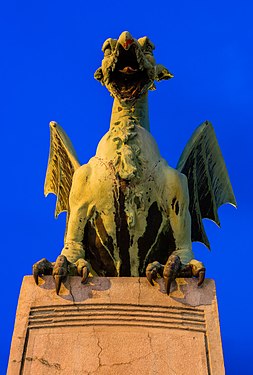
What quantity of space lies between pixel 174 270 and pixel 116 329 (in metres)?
0.65

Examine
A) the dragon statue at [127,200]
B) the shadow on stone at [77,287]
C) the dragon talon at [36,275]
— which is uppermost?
the dragon statue at [127,200]

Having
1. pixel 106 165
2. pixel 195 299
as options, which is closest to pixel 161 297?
pixel 195 299

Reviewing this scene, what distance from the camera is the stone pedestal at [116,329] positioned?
166 inches

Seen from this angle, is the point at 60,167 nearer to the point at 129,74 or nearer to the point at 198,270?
the point at 129,74

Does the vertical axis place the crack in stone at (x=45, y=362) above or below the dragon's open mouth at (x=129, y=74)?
below

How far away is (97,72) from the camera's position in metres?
6.30

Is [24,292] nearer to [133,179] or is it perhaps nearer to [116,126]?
[133,179]

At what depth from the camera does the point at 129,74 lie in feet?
19.5

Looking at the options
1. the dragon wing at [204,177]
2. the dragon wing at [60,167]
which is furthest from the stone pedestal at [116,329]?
the dragon wing at [60,167]

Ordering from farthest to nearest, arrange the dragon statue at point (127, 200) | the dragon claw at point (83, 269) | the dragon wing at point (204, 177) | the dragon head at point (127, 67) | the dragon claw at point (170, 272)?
the dragon wing at point (204, 177)
the dragon head at point (127, 67)
the dragon statue at point (127, 200)
the dragon claw at point (83, 269)
the dragon claw at point (170, 272)

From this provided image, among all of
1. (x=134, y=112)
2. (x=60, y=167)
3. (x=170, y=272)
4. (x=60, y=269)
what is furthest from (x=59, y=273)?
(x=60, y=167)

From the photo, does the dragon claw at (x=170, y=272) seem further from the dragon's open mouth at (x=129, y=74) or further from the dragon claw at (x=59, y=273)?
the dragon's open mouth at (x=129, y=74)

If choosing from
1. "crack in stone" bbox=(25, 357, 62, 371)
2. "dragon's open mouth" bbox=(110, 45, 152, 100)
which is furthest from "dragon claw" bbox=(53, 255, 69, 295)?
"dragon's open mouth" bbox=(110, 45, 152, 100)

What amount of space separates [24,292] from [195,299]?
4.45ft
